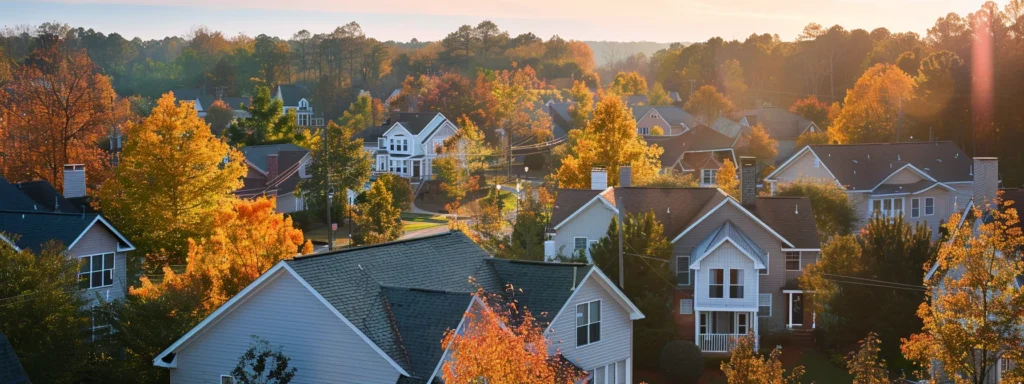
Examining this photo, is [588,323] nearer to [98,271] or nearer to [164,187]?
[98,271]

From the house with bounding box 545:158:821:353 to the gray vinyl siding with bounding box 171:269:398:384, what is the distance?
18.1 meters

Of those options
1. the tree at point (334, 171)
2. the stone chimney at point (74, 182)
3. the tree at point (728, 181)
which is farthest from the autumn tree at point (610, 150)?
the stone chimney at point (74, 182)

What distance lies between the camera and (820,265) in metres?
44.5

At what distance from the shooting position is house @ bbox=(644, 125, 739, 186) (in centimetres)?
8344

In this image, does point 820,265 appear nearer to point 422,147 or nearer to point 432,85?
point 422,147

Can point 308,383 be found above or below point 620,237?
below

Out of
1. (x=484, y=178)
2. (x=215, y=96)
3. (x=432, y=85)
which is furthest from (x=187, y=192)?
(x=215, y=96)

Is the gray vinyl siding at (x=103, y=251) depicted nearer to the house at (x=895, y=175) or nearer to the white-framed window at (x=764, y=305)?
the white-framed window at (x=764, y=305)

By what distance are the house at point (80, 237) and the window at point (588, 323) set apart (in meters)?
15.9

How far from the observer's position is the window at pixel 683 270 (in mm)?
47156

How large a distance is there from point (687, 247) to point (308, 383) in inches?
968

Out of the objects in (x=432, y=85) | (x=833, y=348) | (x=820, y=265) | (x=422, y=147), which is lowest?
(x=833, y=348)

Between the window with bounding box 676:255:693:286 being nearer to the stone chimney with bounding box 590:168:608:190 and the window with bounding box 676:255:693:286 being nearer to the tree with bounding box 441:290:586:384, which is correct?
the stone chimney with bounding box 590:168:608:190

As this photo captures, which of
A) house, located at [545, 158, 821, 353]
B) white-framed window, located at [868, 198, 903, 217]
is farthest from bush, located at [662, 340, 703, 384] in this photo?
white-framed window, located at [868, 198, 903, 217]
